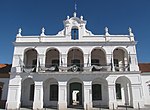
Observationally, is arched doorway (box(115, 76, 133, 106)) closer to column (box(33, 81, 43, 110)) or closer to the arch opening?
the arch opening

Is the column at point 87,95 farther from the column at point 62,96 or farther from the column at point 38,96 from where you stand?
the column at point 38,96

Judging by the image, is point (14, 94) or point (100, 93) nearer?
point (14, 94)

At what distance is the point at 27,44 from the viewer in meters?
23.0

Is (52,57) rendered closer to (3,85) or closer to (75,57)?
(75,57)

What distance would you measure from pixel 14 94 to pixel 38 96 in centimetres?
275

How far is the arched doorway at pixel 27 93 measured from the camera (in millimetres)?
23391

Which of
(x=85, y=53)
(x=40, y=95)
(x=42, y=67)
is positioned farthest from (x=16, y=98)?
(x=85, y=53)

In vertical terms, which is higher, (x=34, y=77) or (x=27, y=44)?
(x=27, y=44)

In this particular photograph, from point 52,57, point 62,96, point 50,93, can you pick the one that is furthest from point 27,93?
point 52,57

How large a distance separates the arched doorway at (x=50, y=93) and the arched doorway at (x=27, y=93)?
1833mm

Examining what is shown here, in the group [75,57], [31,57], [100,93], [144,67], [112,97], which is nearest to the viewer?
[112,97]

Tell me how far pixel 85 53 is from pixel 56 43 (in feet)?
12.2

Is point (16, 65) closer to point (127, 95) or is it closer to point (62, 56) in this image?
point (62, 56)

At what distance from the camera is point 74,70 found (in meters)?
A: 21.6
